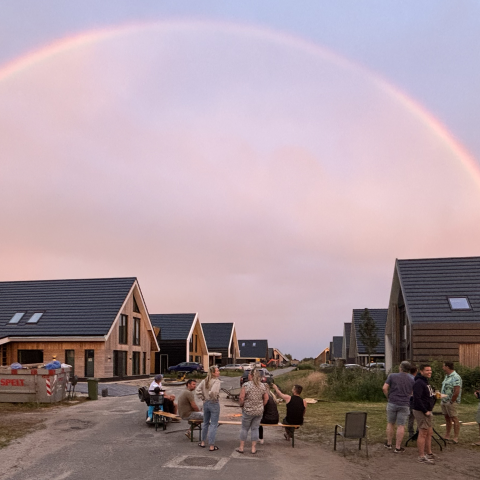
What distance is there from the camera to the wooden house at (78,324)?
34375 millimetres

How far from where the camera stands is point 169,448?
39.3 ft

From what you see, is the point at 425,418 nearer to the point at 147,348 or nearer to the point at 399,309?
the point at 399,309

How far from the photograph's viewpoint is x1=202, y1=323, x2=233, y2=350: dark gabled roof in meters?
72.1

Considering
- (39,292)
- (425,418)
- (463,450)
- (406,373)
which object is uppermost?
(39,292)

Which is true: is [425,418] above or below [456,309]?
below

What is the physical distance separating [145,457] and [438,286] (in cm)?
2251

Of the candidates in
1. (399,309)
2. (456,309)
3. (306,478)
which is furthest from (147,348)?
(306,478)

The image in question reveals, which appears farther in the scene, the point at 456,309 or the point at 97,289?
the point at 97,289

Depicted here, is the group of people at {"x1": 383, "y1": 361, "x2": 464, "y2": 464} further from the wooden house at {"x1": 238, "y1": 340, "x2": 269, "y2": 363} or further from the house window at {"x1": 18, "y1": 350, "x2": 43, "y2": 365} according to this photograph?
the wooden house at {"x1": 238, "y1": 340, "x2": 269, "y2": 363}

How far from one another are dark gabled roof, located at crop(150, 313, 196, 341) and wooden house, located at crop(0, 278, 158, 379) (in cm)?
1000

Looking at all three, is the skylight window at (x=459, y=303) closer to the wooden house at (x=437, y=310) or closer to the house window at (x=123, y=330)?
the wooden house at (x=437, y=310)

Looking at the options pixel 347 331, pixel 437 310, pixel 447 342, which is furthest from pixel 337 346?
pixel 447 342

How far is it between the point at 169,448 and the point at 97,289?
2811 cm

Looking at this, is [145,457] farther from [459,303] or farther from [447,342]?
[459,303]
